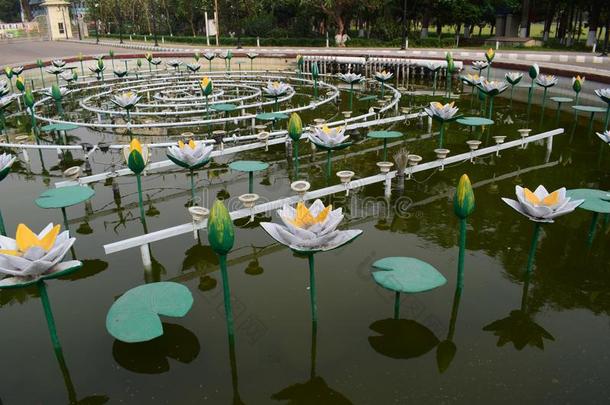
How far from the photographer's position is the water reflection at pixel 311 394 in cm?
520

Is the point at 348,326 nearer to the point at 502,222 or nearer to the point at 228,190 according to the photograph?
the point at 502,222

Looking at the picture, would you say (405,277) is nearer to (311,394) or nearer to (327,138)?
(311,394)

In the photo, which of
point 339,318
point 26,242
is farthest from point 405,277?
point 26,242

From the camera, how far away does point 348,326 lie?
6.36 m

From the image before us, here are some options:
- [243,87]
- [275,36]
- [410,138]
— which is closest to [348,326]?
[410,138]

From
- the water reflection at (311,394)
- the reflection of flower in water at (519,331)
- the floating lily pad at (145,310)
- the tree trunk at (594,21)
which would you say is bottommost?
the water reflection at (311,394)

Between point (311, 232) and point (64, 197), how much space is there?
561 centimetres

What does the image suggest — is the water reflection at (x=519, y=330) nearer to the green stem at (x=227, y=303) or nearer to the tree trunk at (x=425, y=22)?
the green stem at (x=227, y=303)

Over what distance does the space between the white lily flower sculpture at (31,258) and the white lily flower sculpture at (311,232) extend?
7.28ft

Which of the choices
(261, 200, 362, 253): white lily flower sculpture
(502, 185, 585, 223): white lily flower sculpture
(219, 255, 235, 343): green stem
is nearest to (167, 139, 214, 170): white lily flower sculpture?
(219, 255, 235, 343): green stem

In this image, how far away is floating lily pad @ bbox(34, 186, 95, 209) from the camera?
8.45 metres

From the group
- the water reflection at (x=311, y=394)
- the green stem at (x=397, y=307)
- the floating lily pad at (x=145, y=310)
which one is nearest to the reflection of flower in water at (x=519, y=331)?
the green stem at (x=397, y=307)

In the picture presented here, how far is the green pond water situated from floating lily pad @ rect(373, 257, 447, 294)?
1.97 feet

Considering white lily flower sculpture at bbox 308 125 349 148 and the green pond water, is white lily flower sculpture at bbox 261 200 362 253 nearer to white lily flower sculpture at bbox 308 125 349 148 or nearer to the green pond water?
the green pond water
